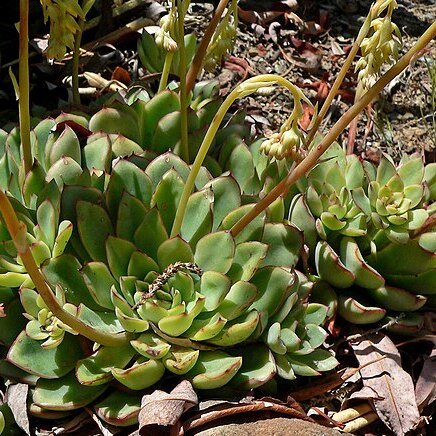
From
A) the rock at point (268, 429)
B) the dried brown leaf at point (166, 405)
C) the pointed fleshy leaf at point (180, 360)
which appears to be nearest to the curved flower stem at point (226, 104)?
the pointed fleshy leaf at point (180, 360)

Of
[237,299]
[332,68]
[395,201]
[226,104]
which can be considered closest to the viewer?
[226,104]

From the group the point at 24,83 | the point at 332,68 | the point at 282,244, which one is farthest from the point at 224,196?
the point at 332,68

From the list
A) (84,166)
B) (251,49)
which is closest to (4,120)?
(84,166)

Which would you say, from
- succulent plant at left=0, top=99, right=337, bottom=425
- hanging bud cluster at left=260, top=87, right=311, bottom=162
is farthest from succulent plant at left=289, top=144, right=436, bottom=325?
hanging bud cluster at left=260, top=87, right=311, bottom=162

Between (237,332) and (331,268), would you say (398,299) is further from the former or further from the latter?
(237,332)

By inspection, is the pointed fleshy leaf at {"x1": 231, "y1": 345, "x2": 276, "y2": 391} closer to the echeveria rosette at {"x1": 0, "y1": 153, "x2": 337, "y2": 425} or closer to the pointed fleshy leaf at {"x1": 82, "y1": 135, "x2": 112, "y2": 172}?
the echeveria rosette at {"x1": 0, "y1": 153, "x2": 337, "y2": 425}

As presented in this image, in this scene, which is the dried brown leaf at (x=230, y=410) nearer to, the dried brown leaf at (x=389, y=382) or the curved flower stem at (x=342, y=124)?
the dried brown leaf at (x=389, y=382)
